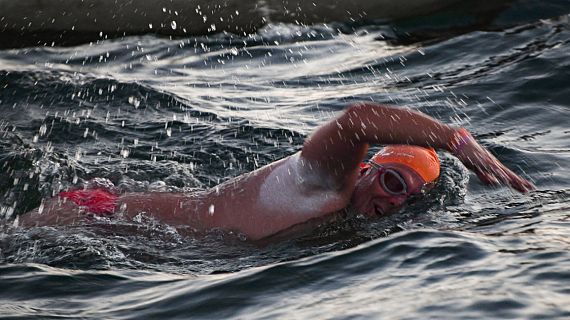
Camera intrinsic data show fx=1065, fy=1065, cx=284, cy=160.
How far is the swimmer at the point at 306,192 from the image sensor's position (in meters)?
5.18

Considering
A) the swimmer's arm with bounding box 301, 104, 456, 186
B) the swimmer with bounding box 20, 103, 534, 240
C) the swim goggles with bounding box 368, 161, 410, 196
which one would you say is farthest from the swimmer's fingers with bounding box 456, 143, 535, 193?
the swim goggles with bounding box 368, 161, 410, 196

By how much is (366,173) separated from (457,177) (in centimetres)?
120

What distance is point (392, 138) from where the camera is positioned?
16.6 ft

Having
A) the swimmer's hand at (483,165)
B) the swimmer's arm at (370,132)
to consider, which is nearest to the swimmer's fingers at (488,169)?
the swimmer's hand at (483,165)

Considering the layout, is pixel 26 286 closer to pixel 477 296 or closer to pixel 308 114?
pixel 477 296

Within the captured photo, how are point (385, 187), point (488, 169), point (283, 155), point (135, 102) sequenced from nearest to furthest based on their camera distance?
point (488, 169) < point (385, 187) < point (283, 155) < point (135, 102)

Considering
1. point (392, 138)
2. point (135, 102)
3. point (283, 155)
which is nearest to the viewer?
point (392, 138)

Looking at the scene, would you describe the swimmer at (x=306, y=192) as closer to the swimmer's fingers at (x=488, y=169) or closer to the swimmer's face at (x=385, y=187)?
the swimmer's face at (x=385, y=187)

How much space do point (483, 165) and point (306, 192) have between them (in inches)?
42.4

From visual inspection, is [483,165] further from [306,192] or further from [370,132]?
[306,192]

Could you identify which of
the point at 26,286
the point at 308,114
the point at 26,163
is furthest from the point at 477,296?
the point at 308,114

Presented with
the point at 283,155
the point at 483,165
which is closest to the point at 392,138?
the point at 483,165

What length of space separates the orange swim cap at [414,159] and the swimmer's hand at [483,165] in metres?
0.80

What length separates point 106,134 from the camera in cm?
819
